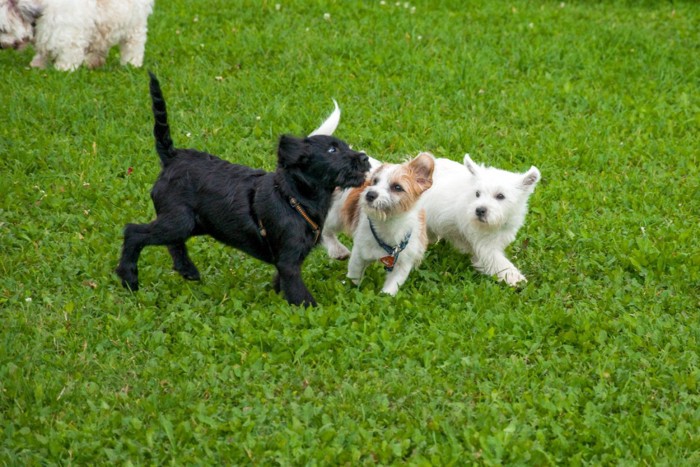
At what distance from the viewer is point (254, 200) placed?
6.02m

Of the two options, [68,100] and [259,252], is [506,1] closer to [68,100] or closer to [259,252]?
[68,100]

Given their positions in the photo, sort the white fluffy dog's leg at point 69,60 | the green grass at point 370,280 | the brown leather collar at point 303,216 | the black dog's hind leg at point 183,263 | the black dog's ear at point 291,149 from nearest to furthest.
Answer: the green grass at point 370,280 → the black dog's ear at point 291,149 → the brown leather collar at point 303,216 → the black dog's hind leg at point 183,263 → the white fluffy dog's leg at point 69,60

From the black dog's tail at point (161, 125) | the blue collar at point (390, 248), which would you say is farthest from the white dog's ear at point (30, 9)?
the blue collar at point (390, 248)

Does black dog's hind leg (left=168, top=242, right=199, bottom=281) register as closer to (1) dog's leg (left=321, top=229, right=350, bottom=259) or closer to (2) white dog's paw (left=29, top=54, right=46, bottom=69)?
(1) dog's leg (left=321, top=229, right=350, bottom=259)

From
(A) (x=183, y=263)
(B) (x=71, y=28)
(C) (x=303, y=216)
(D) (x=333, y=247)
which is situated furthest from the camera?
(B) (x=71, y=28)

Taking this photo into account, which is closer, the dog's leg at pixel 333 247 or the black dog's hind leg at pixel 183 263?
the black dog's hind leg at pixel 183 263

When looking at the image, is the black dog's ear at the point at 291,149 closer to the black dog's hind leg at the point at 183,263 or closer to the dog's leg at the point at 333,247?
the black dog's hind leg at the point at 183,263

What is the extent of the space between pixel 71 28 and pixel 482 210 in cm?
611

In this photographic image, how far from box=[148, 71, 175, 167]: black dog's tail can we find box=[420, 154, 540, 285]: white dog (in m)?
1.98

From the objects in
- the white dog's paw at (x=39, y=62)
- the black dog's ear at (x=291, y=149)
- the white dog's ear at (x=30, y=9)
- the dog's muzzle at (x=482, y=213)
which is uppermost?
the black dog's ear at (x=291, y=149)

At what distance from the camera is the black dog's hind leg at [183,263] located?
256 inches

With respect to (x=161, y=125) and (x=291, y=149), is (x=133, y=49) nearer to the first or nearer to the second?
(x=161, y=125)

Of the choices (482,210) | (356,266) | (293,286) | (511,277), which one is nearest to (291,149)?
(293,286)

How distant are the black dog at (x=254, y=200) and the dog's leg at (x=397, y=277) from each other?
65cm
